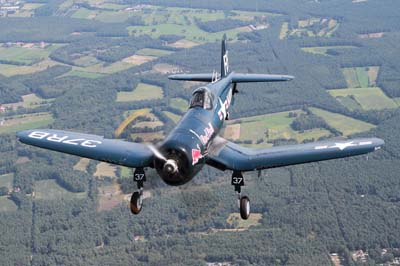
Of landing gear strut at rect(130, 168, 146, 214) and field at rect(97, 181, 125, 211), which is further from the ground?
landing gear strut at rect(130, 168, 146, 214)

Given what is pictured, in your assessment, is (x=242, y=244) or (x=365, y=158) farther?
(x=365, y=158)

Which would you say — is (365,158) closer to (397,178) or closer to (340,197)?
(397,178)

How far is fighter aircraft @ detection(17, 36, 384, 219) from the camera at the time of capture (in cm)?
3650

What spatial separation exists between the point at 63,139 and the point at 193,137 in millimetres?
9015

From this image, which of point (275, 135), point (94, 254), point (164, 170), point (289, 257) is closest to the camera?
point (164, 170)

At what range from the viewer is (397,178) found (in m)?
186

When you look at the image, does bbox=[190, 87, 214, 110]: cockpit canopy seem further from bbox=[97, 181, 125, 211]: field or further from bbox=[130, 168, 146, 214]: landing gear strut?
bbox=[97, 181, 125, 211]: field

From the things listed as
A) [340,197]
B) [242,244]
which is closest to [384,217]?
[340,197]

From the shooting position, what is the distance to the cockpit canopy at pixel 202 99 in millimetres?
42688

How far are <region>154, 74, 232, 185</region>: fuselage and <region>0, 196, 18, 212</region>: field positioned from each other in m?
133

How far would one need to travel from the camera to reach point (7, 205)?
172 m

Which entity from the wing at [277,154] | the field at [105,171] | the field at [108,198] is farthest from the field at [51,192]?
the wing at [277,154]

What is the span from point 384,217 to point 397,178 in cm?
2459

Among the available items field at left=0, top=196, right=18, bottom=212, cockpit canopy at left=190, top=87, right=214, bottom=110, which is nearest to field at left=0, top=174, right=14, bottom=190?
field at left=0, top=196, right=18, bottom=212
